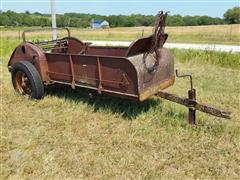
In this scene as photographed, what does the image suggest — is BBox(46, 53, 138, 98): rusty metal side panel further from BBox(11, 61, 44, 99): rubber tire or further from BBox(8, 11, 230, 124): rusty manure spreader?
BBox(11, 61, 44, 99): rubber tire

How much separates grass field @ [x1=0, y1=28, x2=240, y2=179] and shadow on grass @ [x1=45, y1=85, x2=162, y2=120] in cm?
2

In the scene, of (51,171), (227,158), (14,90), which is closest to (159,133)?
(227,158)

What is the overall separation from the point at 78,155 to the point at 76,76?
5.59ft

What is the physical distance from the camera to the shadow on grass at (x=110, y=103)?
5203 millimetres

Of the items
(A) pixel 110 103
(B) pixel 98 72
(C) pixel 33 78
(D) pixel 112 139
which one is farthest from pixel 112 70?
(C) pixel 33 78

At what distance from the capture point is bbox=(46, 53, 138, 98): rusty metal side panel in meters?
4.43

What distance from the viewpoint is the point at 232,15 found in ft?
225

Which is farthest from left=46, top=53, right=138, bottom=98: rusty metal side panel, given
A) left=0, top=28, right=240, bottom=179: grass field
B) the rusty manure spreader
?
left=0, top=28, right=240, bottom=179: grass field

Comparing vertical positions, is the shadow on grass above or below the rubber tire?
below

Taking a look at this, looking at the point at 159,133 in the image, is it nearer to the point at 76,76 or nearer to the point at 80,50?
the point at 76,76

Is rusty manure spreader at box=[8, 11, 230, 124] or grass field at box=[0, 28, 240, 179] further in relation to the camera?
rusty manure spreader at box=[8, 11, 230, 124]

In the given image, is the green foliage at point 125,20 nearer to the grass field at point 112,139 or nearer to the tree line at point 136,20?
the tree line at point 136,20

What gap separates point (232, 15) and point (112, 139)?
231ft

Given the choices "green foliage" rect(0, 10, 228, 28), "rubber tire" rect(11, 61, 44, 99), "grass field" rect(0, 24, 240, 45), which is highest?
"green foliage" rect(0, 10, 228, 28)
